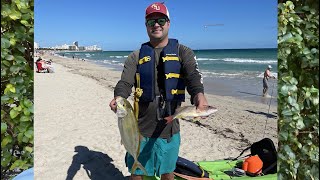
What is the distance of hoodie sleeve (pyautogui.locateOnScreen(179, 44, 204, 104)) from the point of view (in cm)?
293

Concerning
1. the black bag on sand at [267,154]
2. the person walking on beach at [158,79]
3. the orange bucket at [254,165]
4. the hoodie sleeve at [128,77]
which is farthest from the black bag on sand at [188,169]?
the hoodie sleeve at [128,77]

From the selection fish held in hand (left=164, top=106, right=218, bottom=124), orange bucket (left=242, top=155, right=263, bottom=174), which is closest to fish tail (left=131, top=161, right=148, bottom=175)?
fish held in hand (left=164, top=106, right=218, bottom=124)

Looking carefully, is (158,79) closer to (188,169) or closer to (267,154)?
(188,169)

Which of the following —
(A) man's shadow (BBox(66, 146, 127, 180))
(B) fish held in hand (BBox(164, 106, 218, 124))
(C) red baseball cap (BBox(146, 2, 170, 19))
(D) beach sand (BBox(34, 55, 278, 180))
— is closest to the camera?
(B) fish held in hand (BBox(164, 106, 218, 124))

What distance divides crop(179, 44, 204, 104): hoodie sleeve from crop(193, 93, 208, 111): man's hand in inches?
3.9

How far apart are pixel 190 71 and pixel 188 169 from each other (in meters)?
1.66

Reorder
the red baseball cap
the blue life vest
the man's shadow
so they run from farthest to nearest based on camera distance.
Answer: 1. the man's shadow
2. the blue life vest
3. the red baseball cap

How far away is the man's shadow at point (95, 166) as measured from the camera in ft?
15.3

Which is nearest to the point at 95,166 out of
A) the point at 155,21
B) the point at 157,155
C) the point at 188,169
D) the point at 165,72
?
the point at 188,169

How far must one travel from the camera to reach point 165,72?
2.97 m

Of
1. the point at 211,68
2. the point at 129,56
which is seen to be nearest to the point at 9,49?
the point at 129,56

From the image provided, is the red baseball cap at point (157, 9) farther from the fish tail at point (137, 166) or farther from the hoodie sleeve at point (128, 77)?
the fish tail at point (137, 166)

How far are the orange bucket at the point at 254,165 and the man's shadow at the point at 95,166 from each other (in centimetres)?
155

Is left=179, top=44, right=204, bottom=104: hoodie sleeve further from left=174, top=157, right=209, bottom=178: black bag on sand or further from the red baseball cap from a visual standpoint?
left=174, top=157, right=209, bottom=178: black bag on sand
